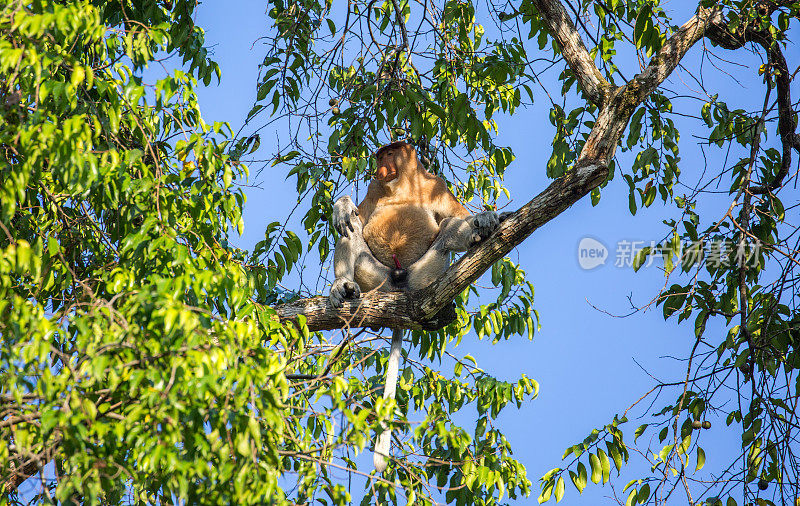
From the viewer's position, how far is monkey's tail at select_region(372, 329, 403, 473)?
4102 millimetres

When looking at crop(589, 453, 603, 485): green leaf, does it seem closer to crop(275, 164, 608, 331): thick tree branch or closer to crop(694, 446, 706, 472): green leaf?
crop(694, 446, 706, 472): green leaf

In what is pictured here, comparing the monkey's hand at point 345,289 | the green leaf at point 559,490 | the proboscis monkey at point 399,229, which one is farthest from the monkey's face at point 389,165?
the green leaf at point 559,490

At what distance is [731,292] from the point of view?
4871 mm

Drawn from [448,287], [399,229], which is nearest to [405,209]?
[399,229]

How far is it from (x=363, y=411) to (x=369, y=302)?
6.45ft

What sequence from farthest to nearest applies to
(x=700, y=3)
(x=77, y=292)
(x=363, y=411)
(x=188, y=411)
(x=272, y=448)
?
1. (x=700, y=3)
2. (x=77, y=292)
3. (x=363, y=411)
4. (x=272, y=448)
5. (x=188, y=411)

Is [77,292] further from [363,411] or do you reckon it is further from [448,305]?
[448,305]

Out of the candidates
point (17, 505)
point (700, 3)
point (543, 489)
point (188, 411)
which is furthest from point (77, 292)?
point (700, 3)

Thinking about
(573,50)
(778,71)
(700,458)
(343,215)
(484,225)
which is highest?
(778,71)

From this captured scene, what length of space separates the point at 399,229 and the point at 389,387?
1313 mm

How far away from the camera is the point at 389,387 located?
462cm

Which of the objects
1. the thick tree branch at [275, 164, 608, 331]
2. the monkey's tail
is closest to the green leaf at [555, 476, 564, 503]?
the monkey's tail

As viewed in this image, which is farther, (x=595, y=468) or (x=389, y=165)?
(x=389, y=165)

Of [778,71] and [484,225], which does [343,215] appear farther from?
[778,71]
